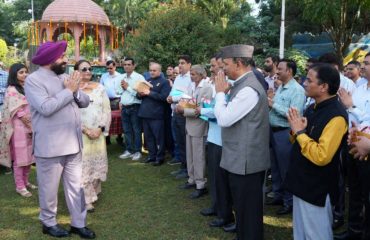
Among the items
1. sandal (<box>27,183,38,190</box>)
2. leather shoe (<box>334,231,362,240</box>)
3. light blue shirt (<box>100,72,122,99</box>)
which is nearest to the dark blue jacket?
light blue shirt (<box>100,72,122,99</box>)

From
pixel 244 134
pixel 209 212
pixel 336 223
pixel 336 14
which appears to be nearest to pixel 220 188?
pixel 209 212

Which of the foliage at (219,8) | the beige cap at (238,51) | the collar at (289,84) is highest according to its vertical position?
the foliage at (219,8)

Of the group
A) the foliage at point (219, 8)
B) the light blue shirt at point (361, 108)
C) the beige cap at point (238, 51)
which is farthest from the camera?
the foliage at point (219, 8)

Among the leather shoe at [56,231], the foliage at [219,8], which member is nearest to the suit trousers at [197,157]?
the leather shoe at [56,231]

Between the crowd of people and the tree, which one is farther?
the tree

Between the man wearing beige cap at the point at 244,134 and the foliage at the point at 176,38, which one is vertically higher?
the foliage at the point at 176,38

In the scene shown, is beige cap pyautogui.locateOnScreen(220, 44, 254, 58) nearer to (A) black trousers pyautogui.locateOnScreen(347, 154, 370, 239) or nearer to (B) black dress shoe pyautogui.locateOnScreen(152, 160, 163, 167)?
(A) black trousers pyautogui.locateOnScreen(347, 154, 370, 239)

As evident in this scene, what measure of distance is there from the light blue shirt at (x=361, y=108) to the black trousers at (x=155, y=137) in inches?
159

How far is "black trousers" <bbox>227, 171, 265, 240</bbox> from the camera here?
11.1ft

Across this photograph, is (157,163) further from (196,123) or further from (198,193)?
(196,123)

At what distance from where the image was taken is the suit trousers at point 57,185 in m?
3.96

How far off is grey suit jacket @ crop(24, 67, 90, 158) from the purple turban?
0.10 metres

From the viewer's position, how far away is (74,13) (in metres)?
19.4

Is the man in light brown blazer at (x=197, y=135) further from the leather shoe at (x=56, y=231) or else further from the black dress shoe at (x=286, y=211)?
the leather shoe at (x=56, y=231)
